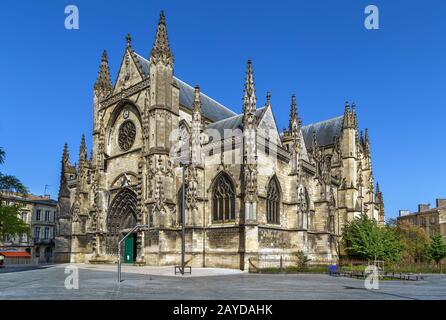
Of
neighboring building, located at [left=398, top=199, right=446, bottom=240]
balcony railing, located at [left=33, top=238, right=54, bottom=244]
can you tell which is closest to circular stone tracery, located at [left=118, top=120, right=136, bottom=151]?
balcony railing, located at [left=33, top=238, right=54, bottom=244]

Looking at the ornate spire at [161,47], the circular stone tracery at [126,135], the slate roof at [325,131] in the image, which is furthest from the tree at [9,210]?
the slate roof at [325,131]

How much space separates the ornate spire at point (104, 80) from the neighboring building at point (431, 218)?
58864 millimetres

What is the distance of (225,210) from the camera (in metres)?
28.2

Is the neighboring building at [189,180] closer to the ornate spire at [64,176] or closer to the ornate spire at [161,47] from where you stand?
the ornate spire at [161,47]

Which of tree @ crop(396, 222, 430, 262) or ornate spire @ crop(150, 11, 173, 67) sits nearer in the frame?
ornate spire @ crop(150, 11, 173, 67)

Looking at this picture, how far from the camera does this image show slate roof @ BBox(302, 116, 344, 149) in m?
49.5

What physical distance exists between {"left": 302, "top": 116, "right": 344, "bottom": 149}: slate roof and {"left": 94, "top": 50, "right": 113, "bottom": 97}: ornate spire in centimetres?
2423

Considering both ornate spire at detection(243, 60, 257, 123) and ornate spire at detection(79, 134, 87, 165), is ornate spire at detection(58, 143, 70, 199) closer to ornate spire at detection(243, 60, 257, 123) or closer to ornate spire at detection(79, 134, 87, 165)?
ornate spire at detection(79, 134, 87, 165)

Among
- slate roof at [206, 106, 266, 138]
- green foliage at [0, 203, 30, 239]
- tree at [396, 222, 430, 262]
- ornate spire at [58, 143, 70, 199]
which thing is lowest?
tree at [396, 222, 430, 262]

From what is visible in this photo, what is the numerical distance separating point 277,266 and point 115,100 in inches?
766

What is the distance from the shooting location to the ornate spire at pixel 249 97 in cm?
2737
